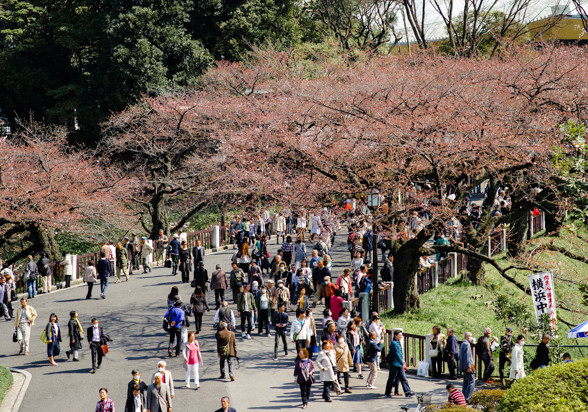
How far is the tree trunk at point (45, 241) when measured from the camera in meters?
26.8

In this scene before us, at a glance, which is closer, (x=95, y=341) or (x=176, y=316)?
(x=95, y=341)

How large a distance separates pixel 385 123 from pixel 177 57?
66.1ft

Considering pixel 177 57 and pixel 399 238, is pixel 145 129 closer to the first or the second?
pixel 177 57

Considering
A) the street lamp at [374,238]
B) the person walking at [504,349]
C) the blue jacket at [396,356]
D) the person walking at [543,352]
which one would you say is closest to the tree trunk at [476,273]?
the street lamp at [374,238]

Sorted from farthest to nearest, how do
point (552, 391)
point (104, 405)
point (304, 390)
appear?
point (304, 390) < point (104, 405) < point (552, 391)

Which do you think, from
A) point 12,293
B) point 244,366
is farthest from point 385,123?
point 12,293

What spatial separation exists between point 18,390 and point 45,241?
545 inches

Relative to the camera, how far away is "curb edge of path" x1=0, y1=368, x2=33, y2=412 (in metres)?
13.4

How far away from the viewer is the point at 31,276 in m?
21.3

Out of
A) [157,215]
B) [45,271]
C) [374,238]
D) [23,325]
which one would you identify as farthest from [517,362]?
[157,215]

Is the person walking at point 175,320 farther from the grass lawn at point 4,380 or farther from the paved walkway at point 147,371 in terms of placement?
the grass lawn at point 4,380

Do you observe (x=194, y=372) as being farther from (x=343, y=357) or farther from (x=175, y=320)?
(x=343, y=357)

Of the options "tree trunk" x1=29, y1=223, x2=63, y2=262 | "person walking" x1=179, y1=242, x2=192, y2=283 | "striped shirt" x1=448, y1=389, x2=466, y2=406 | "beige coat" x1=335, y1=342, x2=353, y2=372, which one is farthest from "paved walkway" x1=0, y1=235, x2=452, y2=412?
"tree trunk" x1=29, y1=223, x2=63, y2=262

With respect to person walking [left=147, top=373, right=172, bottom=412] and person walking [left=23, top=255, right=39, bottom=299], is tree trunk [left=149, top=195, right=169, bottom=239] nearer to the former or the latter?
person walking [left=23, top=255, right=39, bottom=299]
